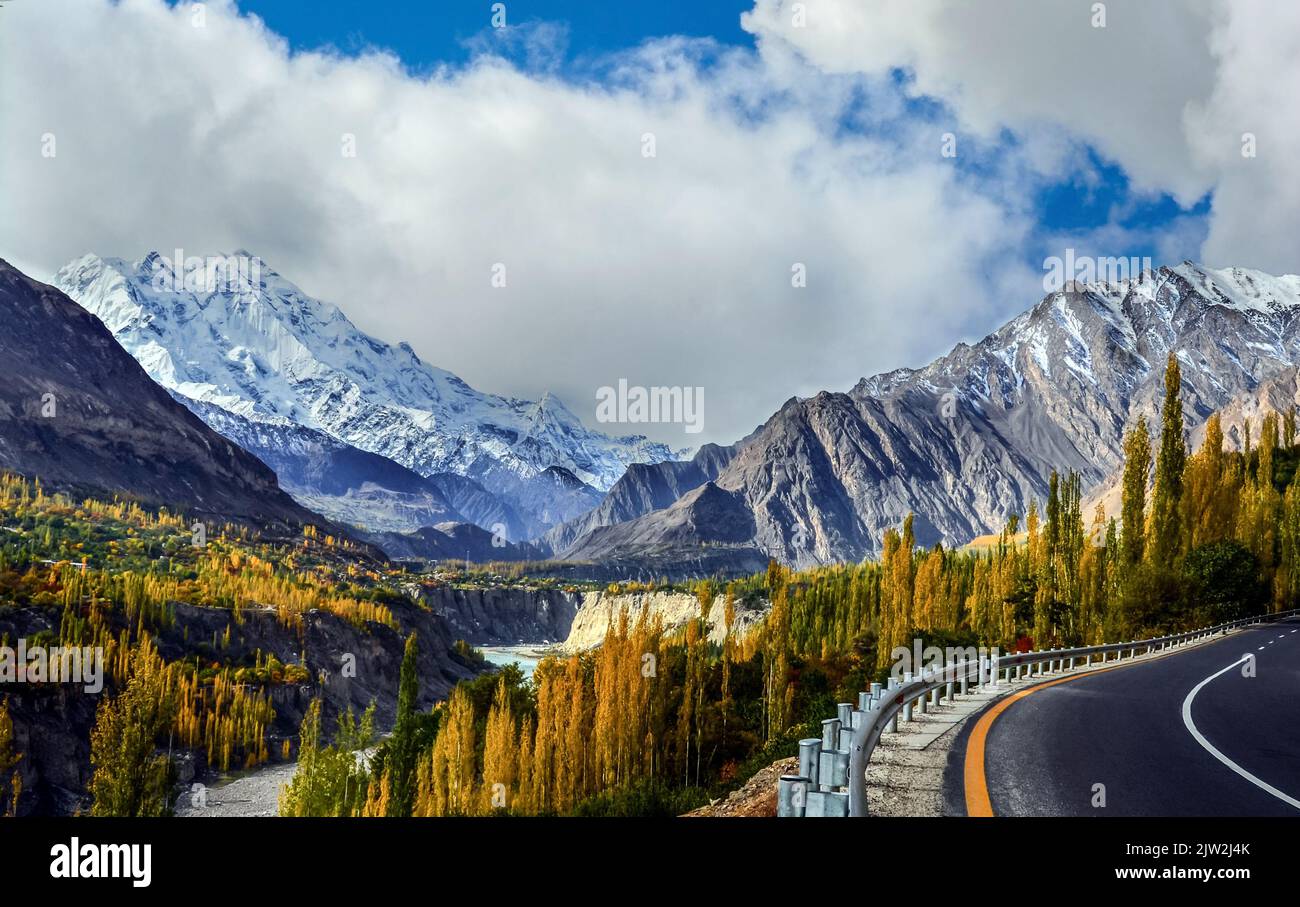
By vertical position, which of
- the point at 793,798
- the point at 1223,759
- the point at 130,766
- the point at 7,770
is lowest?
the point at 7,770

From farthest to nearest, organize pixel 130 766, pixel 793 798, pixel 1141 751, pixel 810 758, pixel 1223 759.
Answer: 1. pixel 130 766
2. pixel 1141 751
3. pixel 1223 759
4. pixel 810 758
5. pixel 793 798

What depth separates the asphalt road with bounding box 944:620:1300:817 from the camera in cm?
1204

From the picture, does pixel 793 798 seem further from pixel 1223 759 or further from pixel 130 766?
pixel 130 766

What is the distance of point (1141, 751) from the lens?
15.5 m

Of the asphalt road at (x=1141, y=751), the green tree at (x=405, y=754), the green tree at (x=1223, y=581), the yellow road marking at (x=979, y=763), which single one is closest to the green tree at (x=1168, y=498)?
the green tree at (x=1223, y=581)

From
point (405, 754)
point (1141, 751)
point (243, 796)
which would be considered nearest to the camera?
point (1141, 751)

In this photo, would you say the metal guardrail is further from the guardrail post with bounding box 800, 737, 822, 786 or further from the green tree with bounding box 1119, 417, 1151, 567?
the green tree with bounding box 1119, 417, 1151, 567

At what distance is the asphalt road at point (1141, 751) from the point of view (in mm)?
12039

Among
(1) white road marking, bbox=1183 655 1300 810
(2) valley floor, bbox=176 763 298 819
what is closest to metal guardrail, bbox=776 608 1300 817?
(1) white road marking, bbox=1183 655 1300 810

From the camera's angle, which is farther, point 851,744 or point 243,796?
point 243,796

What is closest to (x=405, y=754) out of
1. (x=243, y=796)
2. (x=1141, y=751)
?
(x=243, y=796)

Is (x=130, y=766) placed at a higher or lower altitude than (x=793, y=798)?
lower
